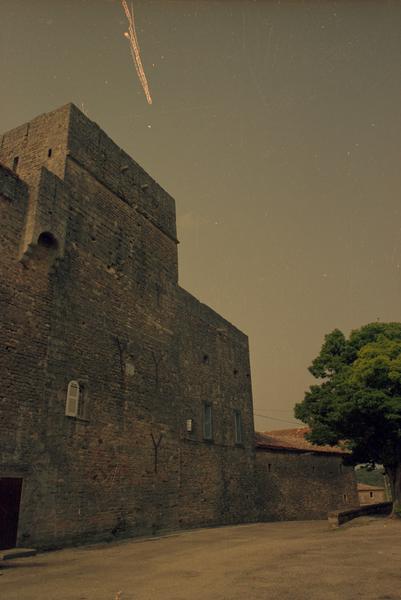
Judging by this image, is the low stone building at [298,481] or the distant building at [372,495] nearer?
the low stone building at [298,481]

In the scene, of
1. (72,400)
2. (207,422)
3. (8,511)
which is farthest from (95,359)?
(207,422)

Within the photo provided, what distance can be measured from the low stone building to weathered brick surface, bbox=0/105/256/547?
2676 mm

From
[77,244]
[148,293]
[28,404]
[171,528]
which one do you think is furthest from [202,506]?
[77,244]

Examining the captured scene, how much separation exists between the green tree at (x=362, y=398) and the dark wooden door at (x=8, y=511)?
1197 cm

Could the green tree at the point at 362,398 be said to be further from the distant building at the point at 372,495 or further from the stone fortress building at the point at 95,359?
the distant building at the point at 372,495

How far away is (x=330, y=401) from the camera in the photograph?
1872cm

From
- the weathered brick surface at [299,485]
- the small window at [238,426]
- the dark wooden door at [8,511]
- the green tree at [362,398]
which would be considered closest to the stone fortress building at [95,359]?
the dark wooden door at [8,511]

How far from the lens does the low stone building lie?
2245 cm

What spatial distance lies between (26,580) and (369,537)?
27.8 feet

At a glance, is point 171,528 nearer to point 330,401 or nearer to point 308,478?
point 330,401

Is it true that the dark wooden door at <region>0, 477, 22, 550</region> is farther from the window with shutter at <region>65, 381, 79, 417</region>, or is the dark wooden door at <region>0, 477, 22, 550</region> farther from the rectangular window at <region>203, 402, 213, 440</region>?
the rectangular window at <region>203, 402, 213, 440</region>

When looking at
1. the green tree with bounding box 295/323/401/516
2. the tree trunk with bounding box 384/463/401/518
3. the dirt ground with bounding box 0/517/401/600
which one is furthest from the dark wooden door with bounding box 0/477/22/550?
the tree trunk with bounding box 384/463/401/518

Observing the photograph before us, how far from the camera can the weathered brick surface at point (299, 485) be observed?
73.5ft

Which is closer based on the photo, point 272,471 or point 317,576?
point 317,576
